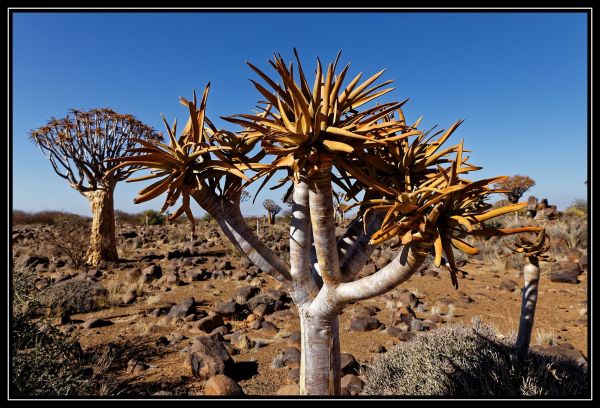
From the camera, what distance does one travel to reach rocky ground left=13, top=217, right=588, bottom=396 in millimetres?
5398

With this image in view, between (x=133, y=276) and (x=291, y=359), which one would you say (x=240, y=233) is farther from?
(x=133, y=276)

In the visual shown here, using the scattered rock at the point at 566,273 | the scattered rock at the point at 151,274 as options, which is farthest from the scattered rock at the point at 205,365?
the scattered rock at the point at 566,273

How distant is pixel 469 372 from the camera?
12.5ft

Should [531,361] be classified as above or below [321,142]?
below

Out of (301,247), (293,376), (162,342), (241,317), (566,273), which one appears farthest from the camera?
(566,273)

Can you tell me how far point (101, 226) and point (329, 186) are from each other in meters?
13.8

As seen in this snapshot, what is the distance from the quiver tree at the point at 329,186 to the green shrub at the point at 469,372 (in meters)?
1.27

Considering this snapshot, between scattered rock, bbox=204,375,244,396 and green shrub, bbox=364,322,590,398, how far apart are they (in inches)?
64.5

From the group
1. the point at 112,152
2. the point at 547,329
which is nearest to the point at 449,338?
the point at 547,329

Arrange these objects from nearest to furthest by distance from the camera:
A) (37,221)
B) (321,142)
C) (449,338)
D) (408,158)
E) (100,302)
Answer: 1. (321,142)
2. (408,158)
3. (449,338)
4. (100,302)
5. (37,221)

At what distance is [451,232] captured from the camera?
6.80 feet

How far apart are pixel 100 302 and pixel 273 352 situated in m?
5.20

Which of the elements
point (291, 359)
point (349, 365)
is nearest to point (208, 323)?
point (291, 359)
